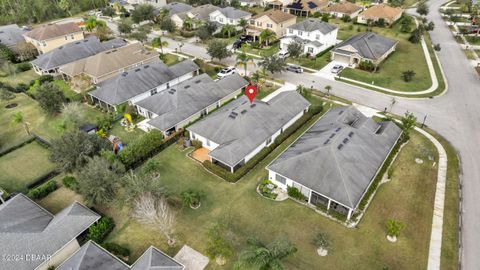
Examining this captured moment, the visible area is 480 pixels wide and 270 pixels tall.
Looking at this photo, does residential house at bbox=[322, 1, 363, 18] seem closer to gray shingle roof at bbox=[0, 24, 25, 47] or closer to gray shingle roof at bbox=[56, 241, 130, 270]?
gray shingle roof at bbox=[0, 24, 25, 47]

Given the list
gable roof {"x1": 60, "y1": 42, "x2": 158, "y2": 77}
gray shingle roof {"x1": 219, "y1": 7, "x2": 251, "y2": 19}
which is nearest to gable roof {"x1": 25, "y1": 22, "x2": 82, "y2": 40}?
gable roof {"x1": 60, "y1": 42, "x2": 158, "y2": 77}

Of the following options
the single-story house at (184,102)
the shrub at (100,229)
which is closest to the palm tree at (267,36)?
the single-story house at (184,102)

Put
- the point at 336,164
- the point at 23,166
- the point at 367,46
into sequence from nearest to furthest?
the point at 336,164
the point at 23,166
the point at 367,46

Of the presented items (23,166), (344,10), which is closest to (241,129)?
(23,166)

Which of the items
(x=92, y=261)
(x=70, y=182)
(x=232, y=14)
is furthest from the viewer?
(x=232, y=14)

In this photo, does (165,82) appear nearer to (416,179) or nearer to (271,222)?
(271,222)

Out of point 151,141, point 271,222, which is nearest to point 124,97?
point 151,141

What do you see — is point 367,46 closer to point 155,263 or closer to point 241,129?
point 241,129
